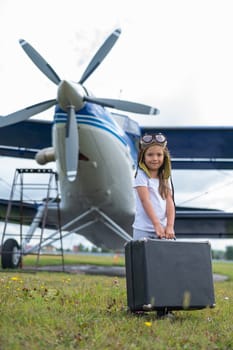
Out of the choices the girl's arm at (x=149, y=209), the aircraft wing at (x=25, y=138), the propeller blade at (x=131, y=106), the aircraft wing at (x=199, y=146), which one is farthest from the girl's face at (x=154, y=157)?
the aircraft wing at (x=199, y=146)

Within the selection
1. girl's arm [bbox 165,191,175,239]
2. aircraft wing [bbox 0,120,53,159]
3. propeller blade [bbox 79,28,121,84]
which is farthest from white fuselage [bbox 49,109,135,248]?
girl's arm [bbox 165,191,175,239]

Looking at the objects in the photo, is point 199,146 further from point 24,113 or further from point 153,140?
point 153,140

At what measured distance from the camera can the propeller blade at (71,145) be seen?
921cm

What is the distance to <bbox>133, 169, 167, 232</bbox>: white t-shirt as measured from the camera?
126 inches

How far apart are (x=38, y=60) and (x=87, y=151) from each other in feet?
7.45

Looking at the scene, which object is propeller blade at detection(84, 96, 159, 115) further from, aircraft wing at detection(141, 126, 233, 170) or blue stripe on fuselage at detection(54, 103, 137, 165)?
aircraft wing at detection(141, 126, 233, 170)

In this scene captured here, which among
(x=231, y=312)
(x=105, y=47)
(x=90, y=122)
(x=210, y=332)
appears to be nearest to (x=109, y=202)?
(x=90, y=122)

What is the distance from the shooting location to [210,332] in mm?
2596

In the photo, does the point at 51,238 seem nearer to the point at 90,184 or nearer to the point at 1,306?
the point at 90,184

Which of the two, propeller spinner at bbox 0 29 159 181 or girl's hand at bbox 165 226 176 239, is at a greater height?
propeller spinner at bbox 0 29 159 181

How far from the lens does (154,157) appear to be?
3.26 meters

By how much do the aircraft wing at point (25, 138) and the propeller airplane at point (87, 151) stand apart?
0.10 ft

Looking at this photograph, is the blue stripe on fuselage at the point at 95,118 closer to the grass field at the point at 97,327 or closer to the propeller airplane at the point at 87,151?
the propeller airplane at the point at 87,151

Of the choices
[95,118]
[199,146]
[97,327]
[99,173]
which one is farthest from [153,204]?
[199,146]
